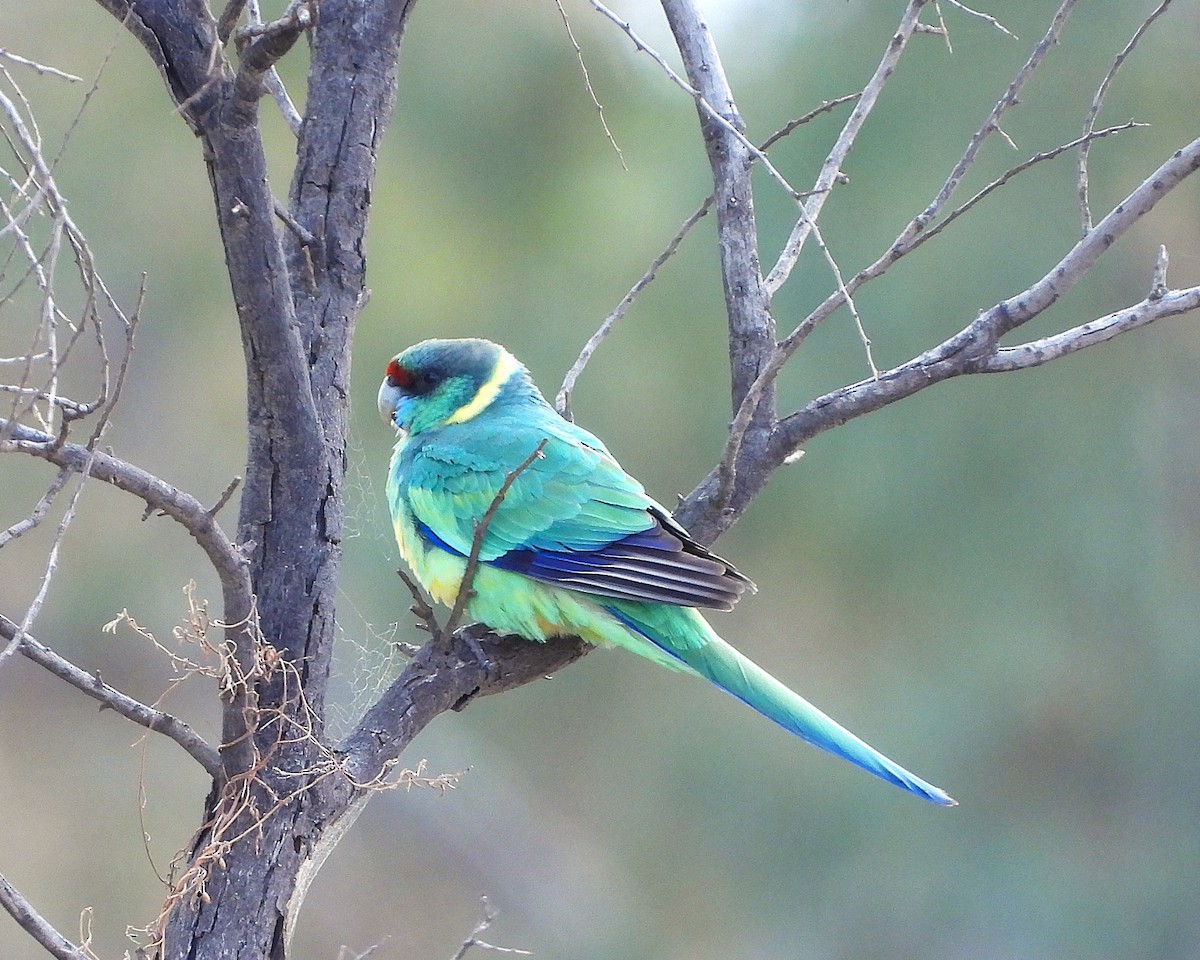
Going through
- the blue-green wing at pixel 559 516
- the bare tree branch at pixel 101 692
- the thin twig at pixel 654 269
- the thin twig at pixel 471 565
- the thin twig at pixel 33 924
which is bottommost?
the thin twig at pixel 33 924

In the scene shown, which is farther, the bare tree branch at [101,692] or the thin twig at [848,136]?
the thin twig at [848,136]

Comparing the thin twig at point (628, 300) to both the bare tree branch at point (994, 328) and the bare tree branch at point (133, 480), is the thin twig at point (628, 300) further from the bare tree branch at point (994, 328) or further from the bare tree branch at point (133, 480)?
the bare tree branch at point (133, 480)

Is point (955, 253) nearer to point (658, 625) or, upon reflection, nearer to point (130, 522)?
point (658, 625)

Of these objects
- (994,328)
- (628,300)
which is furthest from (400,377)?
(994,328)

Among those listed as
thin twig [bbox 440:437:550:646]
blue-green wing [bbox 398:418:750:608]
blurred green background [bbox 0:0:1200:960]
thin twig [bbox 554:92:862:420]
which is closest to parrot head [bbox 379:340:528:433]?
blue-green wing [bbox 398:418:750:608]

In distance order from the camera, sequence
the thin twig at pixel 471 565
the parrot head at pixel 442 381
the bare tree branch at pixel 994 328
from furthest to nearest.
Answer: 1. the parrot head at pixel 442 381
2. the bare tree branch at pixel 994 328
3. the thin twig at pixel 471 565

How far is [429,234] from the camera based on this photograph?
8016 millimetres

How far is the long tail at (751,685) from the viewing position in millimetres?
2514

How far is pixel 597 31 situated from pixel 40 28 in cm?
320

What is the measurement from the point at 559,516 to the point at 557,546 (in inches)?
3.5

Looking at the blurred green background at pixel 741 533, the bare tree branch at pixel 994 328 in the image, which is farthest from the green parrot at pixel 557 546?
the blurred green background at pixel 741 533

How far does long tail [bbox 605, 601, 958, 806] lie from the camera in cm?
251

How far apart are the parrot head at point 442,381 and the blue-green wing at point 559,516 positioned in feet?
0.56

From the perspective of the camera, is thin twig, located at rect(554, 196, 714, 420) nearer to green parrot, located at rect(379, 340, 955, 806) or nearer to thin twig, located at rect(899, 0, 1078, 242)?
green parrot, located at rect(379, 340, 955, 806)
